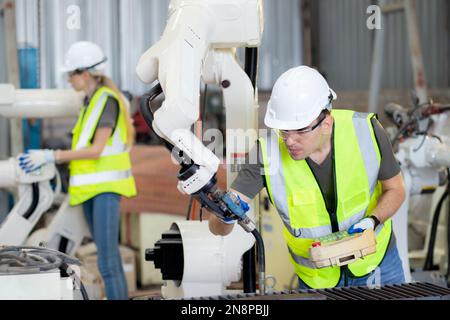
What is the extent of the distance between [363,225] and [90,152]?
1752mm

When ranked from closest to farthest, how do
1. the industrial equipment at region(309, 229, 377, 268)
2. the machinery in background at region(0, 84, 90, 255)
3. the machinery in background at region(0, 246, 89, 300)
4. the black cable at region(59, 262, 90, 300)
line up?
the machinery in background at region(0, 246, 89, 300) → the black cable at region(59, 262, 90, 300) → the industrial equipment at region(309, 229, 377, 268) → the machinery in background at region(0, 84, 90, 255)

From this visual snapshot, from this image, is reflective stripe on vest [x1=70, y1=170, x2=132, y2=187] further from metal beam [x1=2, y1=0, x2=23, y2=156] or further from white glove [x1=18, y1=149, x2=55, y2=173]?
metal beam [x1=2, y1=0, x2=23, y2=156]

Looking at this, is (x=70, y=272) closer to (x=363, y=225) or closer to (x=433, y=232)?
(x=363, y=225)

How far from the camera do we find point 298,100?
84.9 inches

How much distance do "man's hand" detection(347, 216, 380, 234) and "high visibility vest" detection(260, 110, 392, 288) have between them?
8 cm

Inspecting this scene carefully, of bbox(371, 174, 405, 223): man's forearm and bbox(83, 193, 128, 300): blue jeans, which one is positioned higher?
bbox(371, 174, 405, 223): man's forearm

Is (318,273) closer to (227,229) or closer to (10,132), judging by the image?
(227,229)

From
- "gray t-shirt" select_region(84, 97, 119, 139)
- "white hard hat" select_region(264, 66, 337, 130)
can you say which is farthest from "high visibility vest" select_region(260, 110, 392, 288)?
"gray t-shirt" select_region(84, 97, 119, 139)

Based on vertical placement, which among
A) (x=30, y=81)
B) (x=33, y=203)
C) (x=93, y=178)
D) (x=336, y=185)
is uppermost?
(x=30, y=81)

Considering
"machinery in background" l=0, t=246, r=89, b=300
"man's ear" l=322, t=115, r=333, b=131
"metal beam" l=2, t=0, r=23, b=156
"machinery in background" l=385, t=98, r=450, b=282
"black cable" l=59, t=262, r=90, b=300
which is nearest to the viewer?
"machinery in background" l=0, t=246, r=89, b=300

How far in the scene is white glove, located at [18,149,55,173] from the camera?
11.5 feet

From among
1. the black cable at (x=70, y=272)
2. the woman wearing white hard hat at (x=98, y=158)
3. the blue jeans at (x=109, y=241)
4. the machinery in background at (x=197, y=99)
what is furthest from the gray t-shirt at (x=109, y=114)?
the black cable at (x=70, y=272)

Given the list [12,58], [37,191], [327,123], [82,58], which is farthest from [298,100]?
[12,58]

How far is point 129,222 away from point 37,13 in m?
1.66
